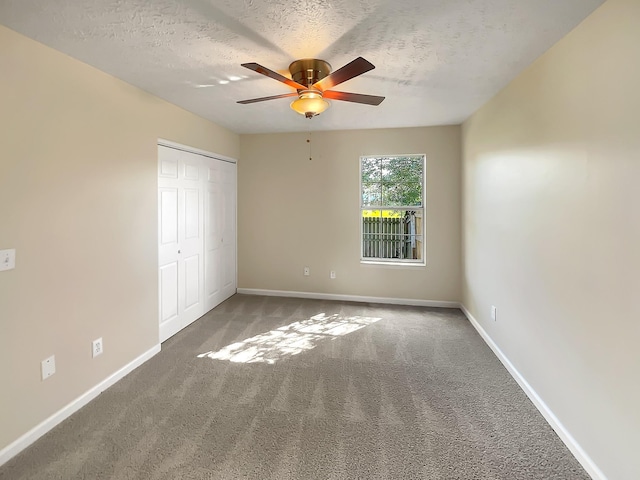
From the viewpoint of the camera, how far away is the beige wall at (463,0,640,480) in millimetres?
1430

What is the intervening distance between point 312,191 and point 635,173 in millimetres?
3580

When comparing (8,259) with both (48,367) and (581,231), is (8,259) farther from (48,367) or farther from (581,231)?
(581,231)

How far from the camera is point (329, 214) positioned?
4.59 meters

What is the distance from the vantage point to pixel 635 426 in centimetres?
138

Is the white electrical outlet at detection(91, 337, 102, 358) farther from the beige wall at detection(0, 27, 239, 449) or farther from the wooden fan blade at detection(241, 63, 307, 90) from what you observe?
the wooden fan blade at detection(241, 63, 307, 90)

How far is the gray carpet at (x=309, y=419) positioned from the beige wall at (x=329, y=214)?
4.16 feet

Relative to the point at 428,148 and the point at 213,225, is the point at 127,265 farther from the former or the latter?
the point at 428,148

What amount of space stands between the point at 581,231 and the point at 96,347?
327 cm

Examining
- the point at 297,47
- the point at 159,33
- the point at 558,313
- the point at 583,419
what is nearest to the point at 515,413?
the point at 583,419

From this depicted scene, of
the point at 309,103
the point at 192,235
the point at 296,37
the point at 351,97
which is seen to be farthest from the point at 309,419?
the point at 192,235

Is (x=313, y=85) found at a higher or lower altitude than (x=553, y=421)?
higher

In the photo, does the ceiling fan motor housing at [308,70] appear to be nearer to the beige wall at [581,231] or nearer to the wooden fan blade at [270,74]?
the wooden fan blade at [270,74]

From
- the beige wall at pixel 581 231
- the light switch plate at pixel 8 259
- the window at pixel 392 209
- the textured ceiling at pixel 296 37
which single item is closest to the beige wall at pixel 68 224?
the light switch plate at pixel 8 259

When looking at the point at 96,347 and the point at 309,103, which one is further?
the point at 96,347
